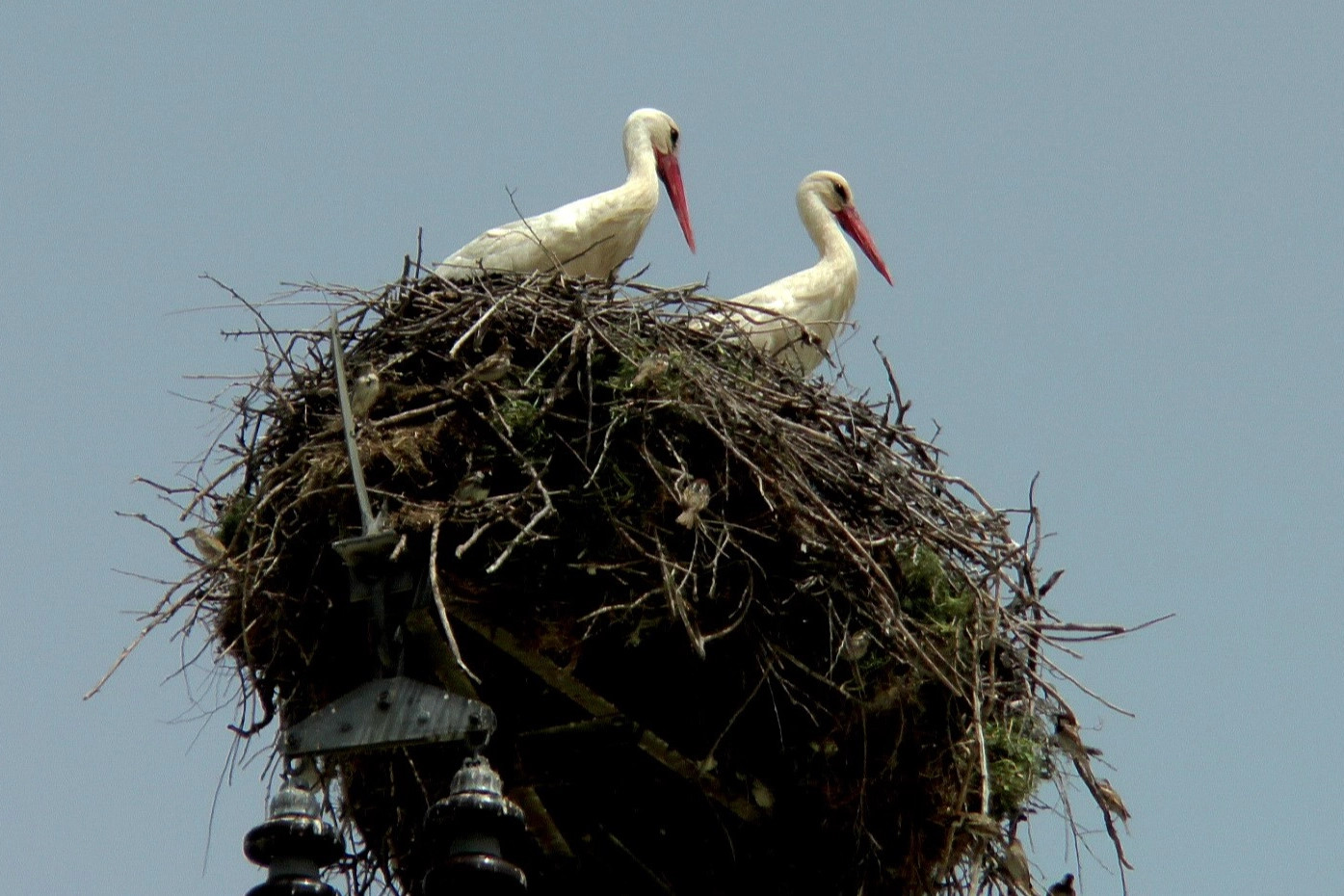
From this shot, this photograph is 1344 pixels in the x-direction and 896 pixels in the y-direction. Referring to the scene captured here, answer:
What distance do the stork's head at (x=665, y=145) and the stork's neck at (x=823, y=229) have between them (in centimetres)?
44

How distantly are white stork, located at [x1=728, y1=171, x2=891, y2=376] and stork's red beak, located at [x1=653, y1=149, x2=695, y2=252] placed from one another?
17.4 inches

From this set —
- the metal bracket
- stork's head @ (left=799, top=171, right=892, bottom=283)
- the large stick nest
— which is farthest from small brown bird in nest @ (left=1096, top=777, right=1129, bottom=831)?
stork's head @ (left=799, top=171, right=892, bottom=283)

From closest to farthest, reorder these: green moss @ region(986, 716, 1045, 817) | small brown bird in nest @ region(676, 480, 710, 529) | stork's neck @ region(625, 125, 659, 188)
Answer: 1. small brown bird in nest @ region(676, 480, 710, 529)
2. green moss @ region(986, 716, 1045, 817)
3. stork's neck @ region(625, 125, 659, 188)

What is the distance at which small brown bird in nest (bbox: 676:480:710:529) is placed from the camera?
16.4 feet

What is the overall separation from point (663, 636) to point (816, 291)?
2775 millimetres

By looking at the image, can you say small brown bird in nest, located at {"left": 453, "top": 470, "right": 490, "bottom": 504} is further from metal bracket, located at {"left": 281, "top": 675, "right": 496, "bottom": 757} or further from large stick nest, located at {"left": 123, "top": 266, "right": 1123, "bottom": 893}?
metal bracket, located at {"left": 281, "top": 675, "right": 496, "bottom": 757}

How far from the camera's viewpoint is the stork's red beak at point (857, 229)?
28.6ft

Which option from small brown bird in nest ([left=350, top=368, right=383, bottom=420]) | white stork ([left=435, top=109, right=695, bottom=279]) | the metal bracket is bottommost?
the metal bracket

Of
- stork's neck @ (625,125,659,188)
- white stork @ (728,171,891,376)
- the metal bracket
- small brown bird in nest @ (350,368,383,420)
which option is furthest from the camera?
stork's neck @ (625,125,659,188)

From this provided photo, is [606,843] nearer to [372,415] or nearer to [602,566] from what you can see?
[602,566]

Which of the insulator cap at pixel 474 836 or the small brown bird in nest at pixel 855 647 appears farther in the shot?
the small brown bird in nest at pixel 855 647

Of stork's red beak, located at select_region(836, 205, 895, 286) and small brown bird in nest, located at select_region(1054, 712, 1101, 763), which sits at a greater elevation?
stork's red beak, located at select_region(836, 205, 895, 286)

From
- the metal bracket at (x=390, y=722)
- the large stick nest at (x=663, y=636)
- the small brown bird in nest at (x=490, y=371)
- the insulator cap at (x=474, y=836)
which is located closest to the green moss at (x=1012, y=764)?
the large stick nest at (x=663, y=636)

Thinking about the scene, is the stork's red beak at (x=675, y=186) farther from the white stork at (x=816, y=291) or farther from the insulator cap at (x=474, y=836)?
the insulator cap at (x=474, y=836)
